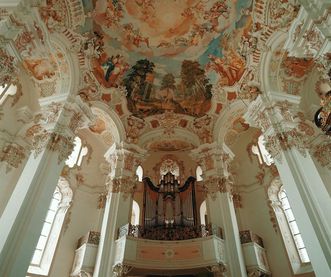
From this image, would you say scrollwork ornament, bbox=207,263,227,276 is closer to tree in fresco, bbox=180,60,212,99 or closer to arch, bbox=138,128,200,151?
arch, bbox=138,128,200,151

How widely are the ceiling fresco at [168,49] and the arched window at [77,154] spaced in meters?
2.87

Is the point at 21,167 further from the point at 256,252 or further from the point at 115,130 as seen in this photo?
the point at 256,252

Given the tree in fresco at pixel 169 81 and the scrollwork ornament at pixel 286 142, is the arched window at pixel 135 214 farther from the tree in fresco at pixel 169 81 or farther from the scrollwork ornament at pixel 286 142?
the scrollwork ornament at pixel 286 142

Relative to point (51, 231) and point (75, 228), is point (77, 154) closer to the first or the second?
point (75, 228)

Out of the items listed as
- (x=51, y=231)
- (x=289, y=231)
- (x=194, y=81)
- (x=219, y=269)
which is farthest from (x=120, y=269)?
(x=194, y=81)

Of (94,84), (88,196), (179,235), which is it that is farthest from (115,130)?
(179,235)

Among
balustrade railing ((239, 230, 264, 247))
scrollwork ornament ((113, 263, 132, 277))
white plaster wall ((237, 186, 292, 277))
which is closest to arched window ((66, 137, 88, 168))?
scrollwork ornament ((113, 263, 132, 277))

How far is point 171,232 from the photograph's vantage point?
11.5 metres

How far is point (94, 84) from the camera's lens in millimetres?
14000

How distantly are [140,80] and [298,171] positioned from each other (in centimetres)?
958

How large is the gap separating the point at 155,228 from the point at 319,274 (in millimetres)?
6150

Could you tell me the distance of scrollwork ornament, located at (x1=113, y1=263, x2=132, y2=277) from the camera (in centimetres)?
988

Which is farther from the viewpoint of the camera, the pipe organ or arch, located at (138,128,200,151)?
arch, located at (138,128,200,151)

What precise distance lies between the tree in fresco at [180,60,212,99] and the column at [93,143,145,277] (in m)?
4.32
